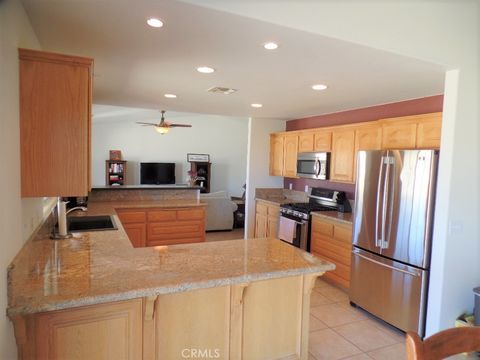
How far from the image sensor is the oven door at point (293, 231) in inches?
175

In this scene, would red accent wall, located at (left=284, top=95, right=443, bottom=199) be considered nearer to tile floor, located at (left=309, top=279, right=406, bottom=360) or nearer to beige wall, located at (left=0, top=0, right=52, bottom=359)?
tile floor, located at (left=309, top=279, right=406, bottom=360)

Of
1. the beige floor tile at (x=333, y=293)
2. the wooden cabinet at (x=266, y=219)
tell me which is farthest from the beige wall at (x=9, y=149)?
the wooden cabinet at (x=266, y=219)

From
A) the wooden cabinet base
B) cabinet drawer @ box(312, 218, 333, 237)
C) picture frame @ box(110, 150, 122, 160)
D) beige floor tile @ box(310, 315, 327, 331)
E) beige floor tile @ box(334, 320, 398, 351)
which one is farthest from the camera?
picture frame @ box(110, 150, 122, 160)

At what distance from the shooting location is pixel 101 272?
6.10 feet

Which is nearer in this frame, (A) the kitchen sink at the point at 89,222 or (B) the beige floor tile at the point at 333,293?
(A) the kitchen sink at the point at 89,222

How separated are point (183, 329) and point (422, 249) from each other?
2112mm

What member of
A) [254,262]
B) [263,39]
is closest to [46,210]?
[254,262]

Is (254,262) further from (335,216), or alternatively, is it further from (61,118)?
(335,216)

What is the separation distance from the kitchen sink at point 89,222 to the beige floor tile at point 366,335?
99.9 inches

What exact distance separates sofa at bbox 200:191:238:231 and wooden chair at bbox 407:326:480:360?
5706 millimetres

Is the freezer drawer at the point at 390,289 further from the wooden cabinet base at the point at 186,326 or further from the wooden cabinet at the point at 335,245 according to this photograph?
the wooden cabinet base at the point at 186,326

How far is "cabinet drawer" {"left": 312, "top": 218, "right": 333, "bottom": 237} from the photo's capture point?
409cm

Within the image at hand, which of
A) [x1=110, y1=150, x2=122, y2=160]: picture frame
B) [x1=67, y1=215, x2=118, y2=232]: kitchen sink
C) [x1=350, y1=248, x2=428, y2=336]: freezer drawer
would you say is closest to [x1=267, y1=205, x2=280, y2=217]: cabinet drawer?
[x1=350, y1=248, x2=428, y2=336]: freezer drawer

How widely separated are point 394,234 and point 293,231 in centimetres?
175
